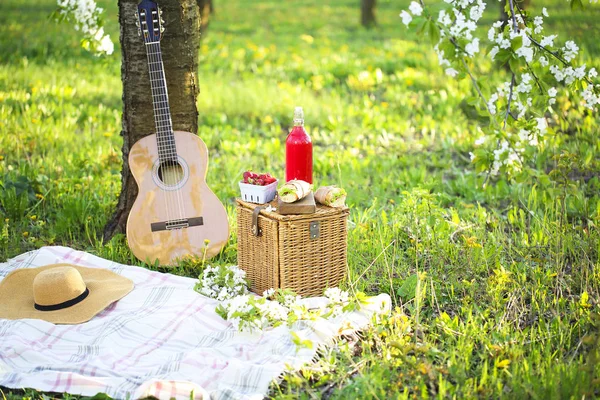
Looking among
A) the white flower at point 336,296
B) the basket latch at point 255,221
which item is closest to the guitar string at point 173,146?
the basket latch at point 255,221

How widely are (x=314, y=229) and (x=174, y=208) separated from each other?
1018 mm

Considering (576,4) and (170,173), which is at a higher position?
(576,4)

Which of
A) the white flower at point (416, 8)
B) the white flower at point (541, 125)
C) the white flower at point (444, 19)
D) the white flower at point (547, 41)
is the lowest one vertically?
the white flower at point (541, 125)

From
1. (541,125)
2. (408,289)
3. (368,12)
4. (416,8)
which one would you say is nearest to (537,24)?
(541,125)

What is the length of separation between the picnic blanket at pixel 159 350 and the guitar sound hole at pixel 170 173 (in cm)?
70

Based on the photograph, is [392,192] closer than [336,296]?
No

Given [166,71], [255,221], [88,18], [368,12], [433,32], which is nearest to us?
[433,32]

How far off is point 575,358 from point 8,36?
9170 mm

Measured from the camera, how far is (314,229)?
3.57 metres

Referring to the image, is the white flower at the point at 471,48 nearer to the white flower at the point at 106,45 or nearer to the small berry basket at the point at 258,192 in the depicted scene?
the small berry basket at the point at 258,192

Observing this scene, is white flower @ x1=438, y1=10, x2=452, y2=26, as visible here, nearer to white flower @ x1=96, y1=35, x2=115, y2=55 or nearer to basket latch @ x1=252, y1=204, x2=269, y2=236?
basket latch @ x1=252, y1=204, x2=269, y2=236

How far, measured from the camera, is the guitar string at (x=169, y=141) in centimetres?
411

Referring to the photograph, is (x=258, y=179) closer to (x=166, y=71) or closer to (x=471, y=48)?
(x=166, y=71)

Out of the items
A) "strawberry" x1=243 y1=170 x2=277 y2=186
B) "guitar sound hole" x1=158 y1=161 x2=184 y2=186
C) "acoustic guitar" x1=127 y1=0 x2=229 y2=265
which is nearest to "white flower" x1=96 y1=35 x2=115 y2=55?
"acoustic guitar" x1=127 y1=0 x2=229 y2=265
